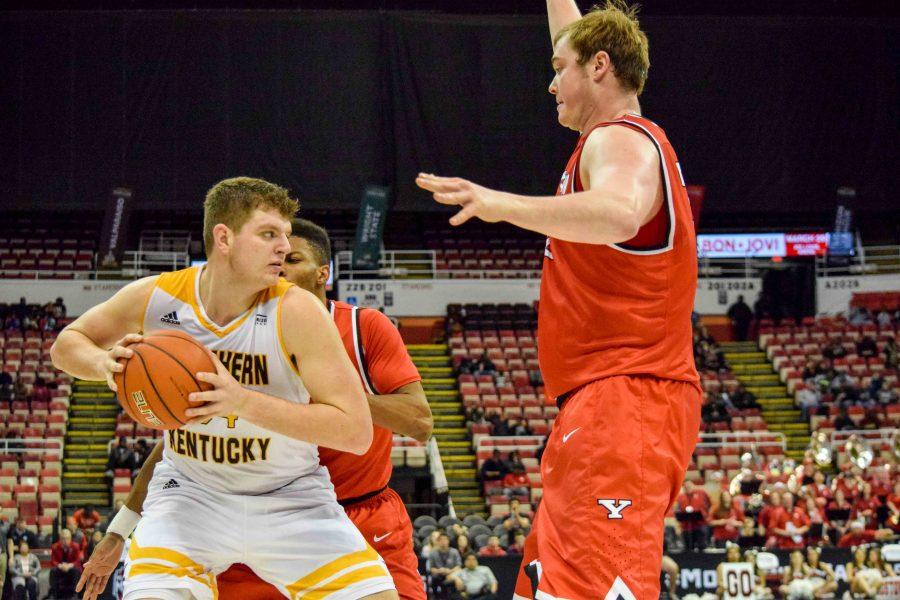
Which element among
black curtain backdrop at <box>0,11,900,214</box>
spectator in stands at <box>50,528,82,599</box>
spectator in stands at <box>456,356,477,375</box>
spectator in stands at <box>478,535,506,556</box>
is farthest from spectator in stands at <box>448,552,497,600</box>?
black curtain backdrop at <box>0,11,900,214</box>

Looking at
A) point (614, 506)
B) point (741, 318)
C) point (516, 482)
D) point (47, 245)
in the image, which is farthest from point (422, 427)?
point (47, 245)

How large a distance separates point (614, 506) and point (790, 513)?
44.8ft

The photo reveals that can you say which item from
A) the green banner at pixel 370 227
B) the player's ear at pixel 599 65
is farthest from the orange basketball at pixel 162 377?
the green banner at pixel 370 227

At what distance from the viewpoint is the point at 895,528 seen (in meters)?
16.3

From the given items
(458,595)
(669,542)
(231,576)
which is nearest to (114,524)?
(231,576)

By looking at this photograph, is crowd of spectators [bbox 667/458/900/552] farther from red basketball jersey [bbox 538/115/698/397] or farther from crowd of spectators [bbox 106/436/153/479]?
red basketball jersey [bbox 538/115/698/397]

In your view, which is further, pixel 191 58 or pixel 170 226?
pixel 170 226

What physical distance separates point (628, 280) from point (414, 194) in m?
22.9

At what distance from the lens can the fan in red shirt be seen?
4527 millimetres

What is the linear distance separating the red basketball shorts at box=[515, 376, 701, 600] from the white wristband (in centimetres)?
171

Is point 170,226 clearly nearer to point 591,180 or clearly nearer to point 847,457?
point 847,457

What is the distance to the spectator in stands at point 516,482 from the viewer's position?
1794cm

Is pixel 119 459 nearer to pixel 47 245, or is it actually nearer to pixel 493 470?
pixel 493 470

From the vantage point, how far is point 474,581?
12.5m
